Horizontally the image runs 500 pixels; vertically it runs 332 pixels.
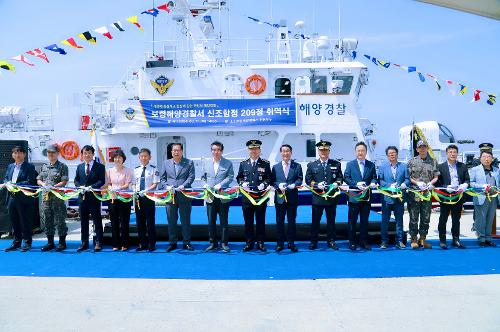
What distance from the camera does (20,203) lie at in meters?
6.25

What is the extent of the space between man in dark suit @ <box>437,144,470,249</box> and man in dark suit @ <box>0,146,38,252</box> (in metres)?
6.02

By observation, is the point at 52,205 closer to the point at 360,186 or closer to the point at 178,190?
the point at 178,190

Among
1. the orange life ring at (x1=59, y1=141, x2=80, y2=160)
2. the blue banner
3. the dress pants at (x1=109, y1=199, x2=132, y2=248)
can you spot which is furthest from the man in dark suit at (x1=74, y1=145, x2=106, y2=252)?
the orange life ring at (x1=59, y1=141, x2=80, y2=160)

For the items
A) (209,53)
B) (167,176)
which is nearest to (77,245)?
(167,176)

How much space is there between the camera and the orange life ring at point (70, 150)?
38.3ft

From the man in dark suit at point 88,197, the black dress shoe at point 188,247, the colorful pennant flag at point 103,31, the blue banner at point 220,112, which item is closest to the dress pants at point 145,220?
the black dress shoe at point 188,247

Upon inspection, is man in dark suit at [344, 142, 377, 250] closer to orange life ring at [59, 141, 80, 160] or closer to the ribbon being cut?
the ribbon being cut

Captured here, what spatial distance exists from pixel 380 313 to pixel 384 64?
10513 mm

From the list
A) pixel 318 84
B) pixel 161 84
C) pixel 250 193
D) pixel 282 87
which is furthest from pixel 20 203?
pixel 318 84

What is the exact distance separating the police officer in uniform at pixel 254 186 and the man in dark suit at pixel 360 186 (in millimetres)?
1193

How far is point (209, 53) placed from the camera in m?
12.9

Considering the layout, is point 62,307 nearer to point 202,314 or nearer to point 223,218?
point 202,314

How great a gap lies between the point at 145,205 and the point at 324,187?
2.52 metres

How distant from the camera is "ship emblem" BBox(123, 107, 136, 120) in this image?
11016 mm
